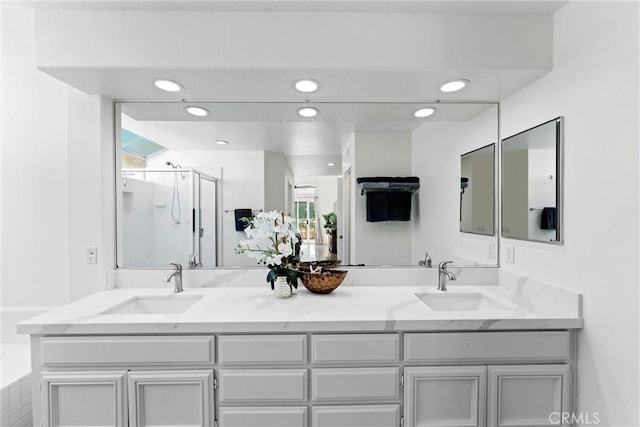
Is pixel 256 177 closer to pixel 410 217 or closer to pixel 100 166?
pixel 100 166

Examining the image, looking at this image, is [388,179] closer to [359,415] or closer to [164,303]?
[359,415]

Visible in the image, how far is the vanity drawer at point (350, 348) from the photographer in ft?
4.36

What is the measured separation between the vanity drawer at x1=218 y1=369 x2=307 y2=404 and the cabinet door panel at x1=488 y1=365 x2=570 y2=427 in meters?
0.83

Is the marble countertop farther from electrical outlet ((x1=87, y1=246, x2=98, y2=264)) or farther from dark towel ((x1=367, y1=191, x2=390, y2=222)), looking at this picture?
dark towel ((x1=367, y1=191, x2=390, y2=222))

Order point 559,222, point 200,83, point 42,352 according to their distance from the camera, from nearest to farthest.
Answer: point 42,352 < point 559,222 < point 200,83

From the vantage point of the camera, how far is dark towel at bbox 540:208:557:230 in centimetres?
147

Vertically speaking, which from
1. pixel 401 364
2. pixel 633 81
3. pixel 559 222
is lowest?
pixel 401 364

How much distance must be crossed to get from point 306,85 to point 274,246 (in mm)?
868

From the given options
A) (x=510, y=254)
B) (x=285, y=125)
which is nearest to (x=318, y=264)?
(x=285, y=125)

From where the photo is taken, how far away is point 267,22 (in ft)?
4.75

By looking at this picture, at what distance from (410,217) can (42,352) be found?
194 cm

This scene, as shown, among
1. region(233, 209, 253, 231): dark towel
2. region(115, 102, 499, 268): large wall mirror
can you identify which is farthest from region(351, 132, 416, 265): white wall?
region(233, 209, 253, 231): dark towel

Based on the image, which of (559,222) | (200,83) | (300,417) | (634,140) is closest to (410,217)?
(559,222)

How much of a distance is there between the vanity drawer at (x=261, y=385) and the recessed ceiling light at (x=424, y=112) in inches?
61.8
